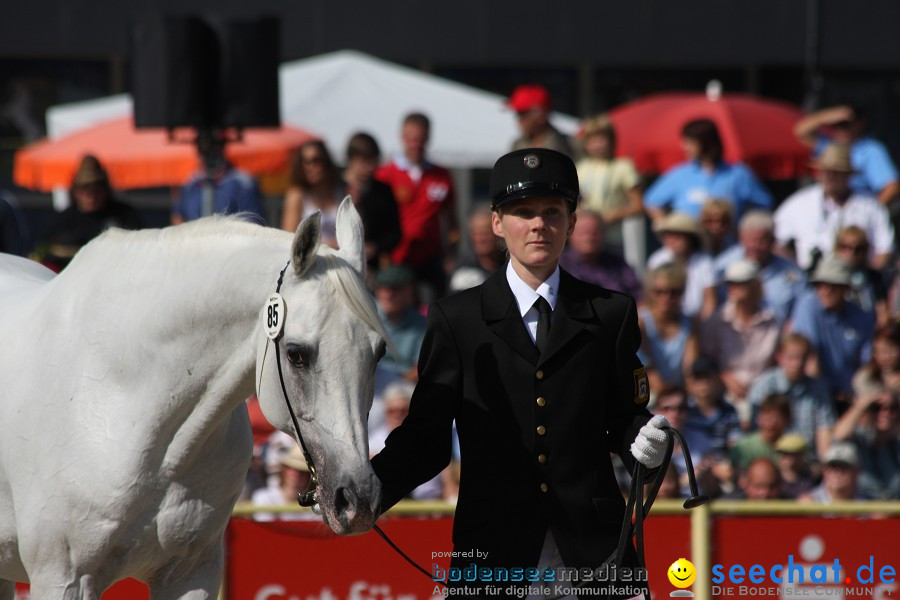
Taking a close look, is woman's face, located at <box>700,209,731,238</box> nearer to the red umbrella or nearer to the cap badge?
the red umbrella

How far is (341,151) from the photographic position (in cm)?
1249

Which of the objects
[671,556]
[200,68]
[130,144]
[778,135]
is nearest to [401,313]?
[200,68]

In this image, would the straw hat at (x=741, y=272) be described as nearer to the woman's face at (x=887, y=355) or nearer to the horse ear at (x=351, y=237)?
the woman's face at (x=887, y=355)

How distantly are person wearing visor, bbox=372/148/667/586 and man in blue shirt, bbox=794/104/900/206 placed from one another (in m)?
6.64

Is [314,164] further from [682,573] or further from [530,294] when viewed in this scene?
[530,294]

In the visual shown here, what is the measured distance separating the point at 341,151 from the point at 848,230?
4.93 meters

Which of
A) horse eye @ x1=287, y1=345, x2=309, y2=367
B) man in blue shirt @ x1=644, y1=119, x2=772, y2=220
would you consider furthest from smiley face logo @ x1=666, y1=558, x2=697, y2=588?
man in blue shirt @ x1=644, y1=119, x2=772, y2=220

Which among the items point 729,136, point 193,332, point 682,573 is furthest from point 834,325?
point 193,332

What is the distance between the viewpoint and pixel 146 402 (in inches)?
163

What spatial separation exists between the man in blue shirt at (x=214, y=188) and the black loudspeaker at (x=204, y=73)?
0.56 feet

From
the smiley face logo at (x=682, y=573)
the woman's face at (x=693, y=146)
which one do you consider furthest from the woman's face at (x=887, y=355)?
the smiley face logo at (x=682, y=573)

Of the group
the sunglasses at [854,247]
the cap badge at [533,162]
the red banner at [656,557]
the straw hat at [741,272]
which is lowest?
the red banner at [656,557]

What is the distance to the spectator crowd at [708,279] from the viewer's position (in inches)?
305

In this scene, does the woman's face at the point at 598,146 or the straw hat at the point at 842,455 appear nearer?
the straw hat at the point at 842,455
